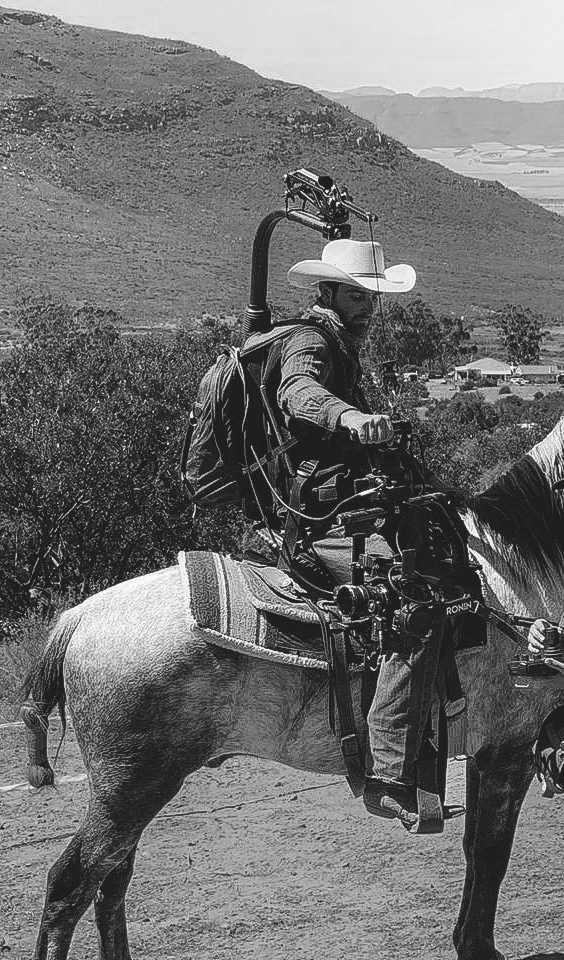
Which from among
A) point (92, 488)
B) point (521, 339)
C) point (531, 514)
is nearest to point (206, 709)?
point (531, 514)

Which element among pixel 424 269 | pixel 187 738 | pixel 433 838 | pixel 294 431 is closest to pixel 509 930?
pixel 433 838

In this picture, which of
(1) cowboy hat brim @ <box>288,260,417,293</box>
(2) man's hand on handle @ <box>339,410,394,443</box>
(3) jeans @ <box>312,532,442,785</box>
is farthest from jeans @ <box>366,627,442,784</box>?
(1) cowboy hat brim @ <box>288,260,417,293</box>

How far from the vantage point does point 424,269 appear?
4665 inches

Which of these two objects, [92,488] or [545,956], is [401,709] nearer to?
[545,956]

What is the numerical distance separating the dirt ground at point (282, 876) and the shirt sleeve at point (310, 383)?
7.92ft

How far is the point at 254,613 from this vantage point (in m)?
4.92

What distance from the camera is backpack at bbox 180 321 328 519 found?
4.95m

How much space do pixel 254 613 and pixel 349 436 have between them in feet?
2.77

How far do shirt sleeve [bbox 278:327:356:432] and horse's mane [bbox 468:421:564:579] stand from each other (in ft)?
2.93

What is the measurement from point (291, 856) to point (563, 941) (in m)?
1.53

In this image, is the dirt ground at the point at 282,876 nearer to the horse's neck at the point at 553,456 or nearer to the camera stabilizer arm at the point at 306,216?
the horse's neck at the point at 553,456

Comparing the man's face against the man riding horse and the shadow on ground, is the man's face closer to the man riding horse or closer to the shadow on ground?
the man riding horse

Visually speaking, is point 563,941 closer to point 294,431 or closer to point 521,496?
point 521,496

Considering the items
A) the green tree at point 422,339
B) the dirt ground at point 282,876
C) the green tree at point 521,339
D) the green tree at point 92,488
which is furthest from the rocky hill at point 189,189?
the dirt ground at point 282,876
